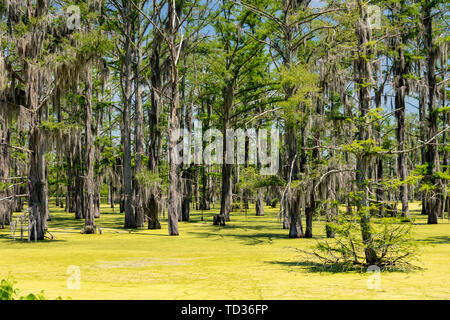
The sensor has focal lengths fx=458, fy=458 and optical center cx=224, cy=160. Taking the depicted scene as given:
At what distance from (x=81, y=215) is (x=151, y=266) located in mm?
23628

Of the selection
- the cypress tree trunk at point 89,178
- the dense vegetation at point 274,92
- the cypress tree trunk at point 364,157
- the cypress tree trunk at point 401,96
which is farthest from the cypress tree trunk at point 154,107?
the cypress tree trunk at point 401,96

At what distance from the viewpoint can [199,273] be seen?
9.92m

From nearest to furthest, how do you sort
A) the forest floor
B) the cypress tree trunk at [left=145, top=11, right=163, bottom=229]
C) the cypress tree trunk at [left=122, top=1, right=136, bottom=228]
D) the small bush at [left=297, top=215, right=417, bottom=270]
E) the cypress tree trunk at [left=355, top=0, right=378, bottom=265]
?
the forest floor, the small bush at [left=297, top=215, right=417, bottom=270], the cypress tree trunk at [left=355, top=0, right=378, bottom=265], the cypress tree trunk at [left=145, top=11, right=163, bottom=229], the cypress tree trunk at [left=122, top=1, right=136, bottom=228]

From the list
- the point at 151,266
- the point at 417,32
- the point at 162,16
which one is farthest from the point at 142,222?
the point at 417,32

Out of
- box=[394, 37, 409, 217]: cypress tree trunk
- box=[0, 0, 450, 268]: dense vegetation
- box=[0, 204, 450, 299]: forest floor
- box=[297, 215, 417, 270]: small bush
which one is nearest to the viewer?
box=[0, 204, 450, 299]: forest floor

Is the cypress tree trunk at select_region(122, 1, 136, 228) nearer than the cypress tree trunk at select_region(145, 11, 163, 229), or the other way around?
the cypress tree trunk at select_region(145, 11, 163, 229)

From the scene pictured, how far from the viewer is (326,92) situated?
70.9ft

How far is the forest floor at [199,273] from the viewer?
755 cm

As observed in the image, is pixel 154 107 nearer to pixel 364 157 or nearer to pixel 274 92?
pixel 274 92

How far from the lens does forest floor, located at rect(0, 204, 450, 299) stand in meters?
7.55

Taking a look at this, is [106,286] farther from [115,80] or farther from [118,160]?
[115,80]

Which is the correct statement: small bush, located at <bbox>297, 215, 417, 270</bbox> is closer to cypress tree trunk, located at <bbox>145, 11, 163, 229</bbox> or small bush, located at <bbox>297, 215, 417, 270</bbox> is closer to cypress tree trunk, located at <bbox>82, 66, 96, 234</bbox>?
cypress tree trunk, located at <bbox>145, 11, 163, 229</bbox>

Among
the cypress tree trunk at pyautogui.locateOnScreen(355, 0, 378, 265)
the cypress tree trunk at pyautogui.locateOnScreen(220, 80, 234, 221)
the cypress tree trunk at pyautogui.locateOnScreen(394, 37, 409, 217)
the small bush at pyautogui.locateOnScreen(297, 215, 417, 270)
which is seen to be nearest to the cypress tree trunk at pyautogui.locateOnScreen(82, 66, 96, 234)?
the cypress tree trunk at pyautogui.locateOnScreen(220, 80, 234, 221)
